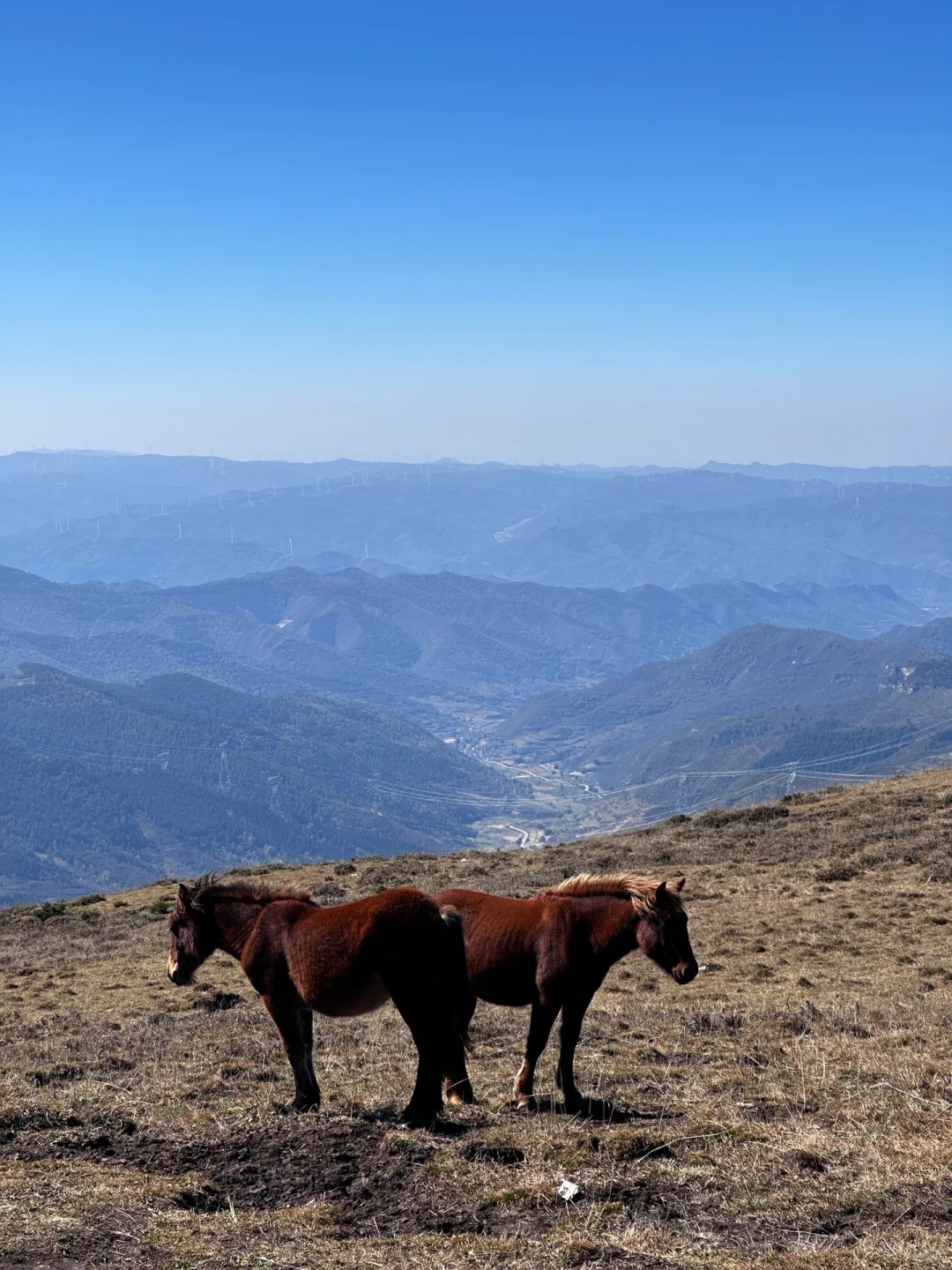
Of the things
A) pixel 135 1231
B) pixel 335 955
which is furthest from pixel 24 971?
pixel 135 1231

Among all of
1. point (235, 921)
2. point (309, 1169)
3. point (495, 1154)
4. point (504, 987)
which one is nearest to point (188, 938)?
point (235, 921)

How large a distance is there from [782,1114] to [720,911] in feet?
45.5

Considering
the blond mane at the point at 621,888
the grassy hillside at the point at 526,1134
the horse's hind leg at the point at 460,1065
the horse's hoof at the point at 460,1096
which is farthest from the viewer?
the horse's hoof at the point at 460,1096

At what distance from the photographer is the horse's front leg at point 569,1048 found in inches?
404

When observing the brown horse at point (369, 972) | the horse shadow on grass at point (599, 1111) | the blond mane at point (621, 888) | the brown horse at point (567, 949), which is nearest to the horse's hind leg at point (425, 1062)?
the brown horse at point (369, 972)

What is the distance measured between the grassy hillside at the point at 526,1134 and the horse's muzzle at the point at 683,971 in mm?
1123

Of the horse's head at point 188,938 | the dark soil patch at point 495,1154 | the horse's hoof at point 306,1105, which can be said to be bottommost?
the horse's hoof at point 306,1105

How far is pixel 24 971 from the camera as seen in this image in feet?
78.5

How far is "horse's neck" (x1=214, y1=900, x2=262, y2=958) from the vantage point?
11180 mm

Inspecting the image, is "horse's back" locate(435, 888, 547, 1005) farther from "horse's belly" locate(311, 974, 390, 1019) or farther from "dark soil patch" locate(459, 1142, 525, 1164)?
"dark soil patch" locate(459, 1142, 525, 1164)

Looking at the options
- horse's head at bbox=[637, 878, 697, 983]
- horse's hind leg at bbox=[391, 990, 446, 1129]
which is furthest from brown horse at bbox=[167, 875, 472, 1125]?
horse's head at bbox=[637, 878, 697, 983]

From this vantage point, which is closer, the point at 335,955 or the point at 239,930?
the point at 335,955

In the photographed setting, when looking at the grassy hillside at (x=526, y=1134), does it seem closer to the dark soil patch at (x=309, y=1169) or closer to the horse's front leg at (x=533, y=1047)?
the dark soil patch at (x=309, y=1169)

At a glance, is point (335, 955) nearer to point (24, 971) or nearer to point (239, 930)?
point (239, 930)
